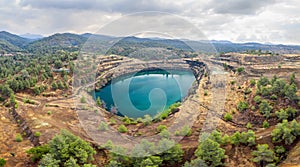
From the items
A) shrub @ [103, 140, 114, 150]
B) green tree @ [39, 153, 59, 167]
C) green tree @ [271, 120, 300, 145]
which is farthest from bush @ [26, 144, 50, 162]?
green tree @ [271, 120, 300, 145]

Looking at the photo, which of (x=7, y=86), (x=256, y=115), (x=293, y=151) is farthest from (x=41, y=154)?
(x=7, y=86)

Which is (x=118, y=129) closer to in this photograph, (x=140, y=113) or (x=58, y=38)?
(x=140, y=113)

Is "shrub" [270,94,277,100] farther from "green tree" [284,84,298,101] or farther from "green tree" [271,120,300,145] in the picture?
"green tree" [271,120,300,145]

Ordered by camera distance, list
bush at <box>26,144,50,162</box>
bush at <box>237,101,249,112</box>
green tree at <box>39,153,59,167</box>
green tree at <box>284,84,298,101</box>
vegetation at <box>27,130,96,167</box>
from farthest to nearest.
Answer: bush at <box>237,101,249,112</box>
green tree at <box>284,84,298,101</box>
bush at <box>26,144,50,162</box>
vegetation at <box>27,130,96,167</box>
green tree at <box>39,153,59,167</box>

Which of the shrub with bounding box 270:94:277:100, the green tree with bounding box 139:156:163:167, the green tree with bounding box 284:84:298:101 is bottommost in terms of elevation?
the green tree with bounding box 139:156:163:167

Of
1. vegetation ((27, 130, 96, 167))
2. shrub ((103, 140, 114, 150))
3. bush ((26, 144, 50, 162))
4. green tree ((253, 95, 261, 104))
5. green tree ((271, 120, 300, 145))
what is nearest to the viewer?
vegetation ((27, 130, 96, 167))

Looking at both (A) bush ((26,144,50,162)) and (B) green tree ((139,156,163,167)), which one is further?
(A) bush ((26,144,50,162))

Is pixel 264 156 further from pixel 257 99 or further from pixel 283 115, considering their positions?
pixel 257 99

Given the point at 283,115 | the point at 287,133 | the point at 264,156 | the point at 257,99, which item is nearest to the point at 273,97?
the point at 257,99

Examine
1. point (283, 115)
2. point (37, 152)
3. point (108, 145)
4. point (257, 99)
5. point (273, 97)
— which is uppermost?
point (273, 97)
